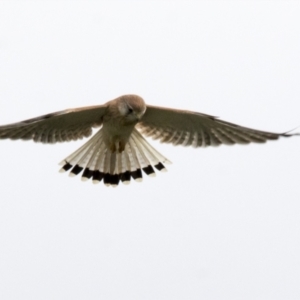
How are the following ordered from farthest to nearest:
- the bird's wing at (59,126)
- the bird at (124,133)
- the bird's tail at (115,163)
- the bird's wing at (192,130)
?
the bird's tail at (115,163)
the bird's wing at (192,130)
the bird at (124,133)
the bird's wing at (59,126)

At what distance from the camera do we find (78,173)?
11.9m

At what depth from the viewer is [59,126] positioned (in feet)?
35.9

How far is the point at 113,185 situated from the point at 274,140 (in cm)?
222

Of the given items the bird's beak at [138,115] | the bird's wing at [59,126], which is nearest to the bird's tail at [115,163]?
the bird's wing at [59,126]

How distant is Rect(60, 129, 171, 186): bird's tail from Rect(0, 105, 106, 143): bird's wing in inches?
19.4

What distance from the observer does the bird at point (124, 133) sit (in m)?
10.8

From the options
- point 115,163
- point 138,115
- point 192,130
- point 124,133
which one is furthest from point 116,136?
point 192,130

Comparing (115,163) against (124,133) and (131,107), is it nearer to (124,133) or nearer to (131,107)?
(124,133)

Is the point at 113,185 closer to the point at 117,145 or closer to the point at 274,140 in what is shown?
the point at 117,145

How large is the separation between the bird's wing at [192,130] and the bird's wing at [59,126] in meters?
0.66

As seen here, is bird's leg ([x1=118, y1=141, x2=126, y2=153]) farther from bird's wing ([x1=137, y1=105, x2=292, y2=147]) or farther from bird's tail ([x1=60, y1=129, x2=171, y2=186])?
bird's wing ([x1=137, y1=105, x2=292, y2=147])

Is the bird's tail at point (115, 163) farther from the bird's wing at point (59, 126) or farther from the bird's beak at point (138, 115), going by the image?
the bird's beak at point (138, 115)

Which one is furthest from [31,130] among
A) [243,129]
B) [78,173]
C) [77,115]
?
[243,129]

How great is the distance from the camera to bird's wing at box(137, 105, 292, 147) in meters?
10.9
